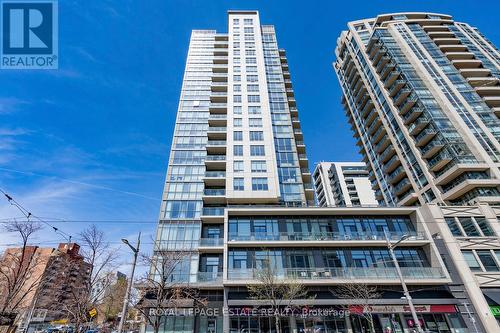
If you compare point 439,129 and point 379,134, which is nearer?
point 439,129

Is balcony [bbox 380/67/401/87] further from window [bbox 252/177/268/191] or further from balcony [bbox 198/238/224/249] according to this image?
balcony [bbox 198/238/224/249]

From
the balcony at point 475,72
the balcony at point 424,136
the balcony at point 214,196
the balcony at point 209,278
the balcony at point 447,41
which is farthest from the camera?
the balcony at point 447,41

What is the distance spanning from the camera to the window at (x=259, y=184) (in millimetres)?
36750

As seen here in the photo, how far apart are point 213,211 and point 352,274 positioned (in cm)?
2006

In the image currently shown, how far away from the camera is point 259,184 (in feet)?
122

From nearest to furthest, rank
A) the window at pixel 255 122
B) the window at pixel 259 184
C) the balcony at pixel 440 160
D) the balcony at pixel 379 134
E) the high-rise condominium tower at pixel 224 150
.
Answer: the high-rise condominium tower at pixel 224 150, the window at pixel 259 184, the balcony at pixel 440 160, the window at pixel 255 122, the balcony at pixel 379 134

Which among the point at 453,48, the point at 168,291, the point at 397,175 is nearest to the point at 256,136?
the point at 168,291

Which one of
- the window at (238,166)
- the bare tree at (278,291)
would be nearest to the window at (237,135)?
the window at (238,166)

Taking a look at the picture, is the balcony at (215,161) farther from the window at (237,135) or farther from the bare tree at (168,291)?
the bare tree at (168,291)

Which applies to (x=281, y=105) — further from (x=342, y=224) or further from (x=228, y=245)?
(x=228, y=245)

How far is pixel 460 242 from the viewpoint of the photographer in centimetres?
2688

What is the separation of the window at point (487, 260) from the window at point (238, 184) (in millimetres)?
29220

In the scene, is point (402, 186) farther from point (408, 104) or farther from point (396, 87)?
point (396, 87)

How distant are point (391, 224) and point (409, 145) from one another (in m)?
25.6
